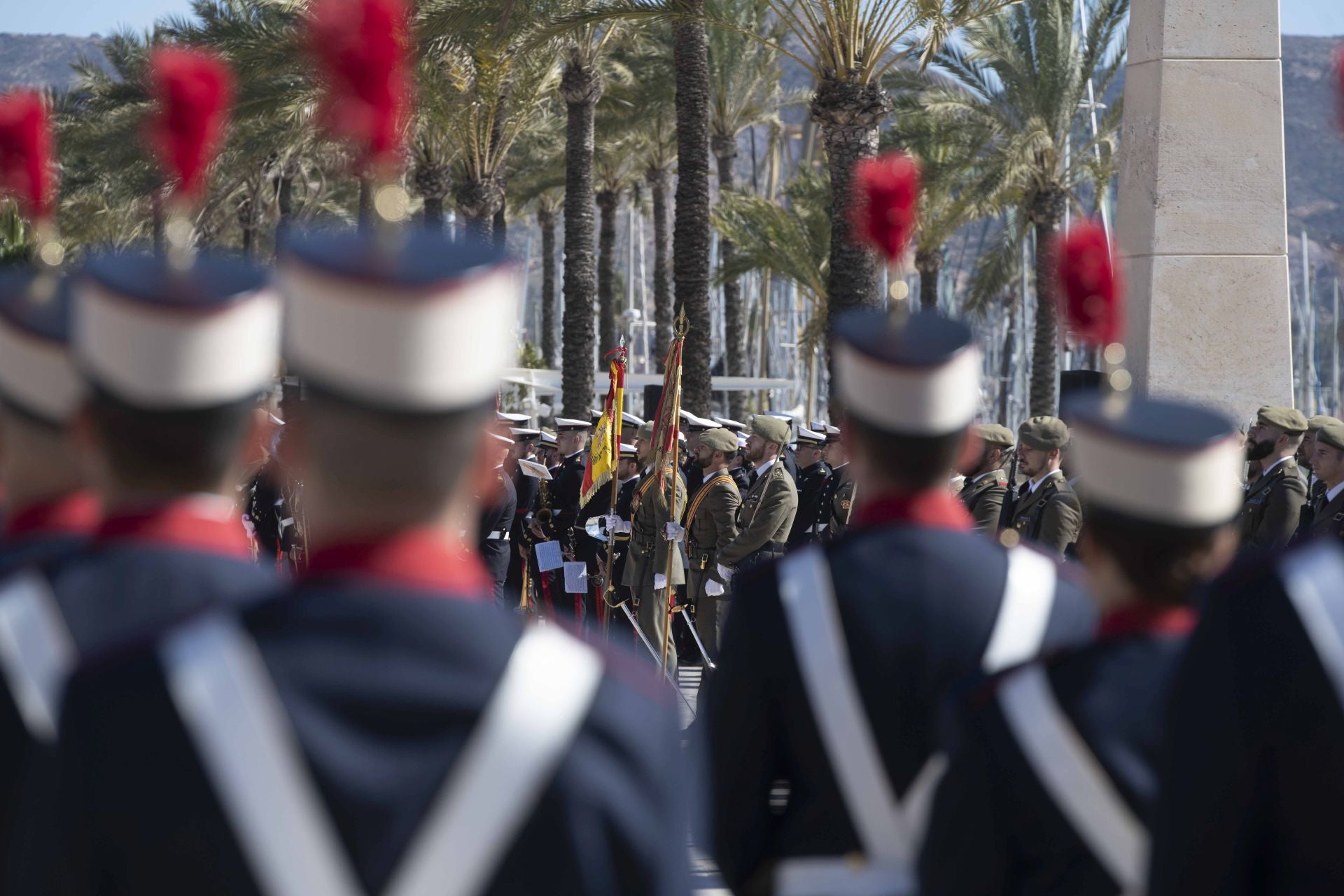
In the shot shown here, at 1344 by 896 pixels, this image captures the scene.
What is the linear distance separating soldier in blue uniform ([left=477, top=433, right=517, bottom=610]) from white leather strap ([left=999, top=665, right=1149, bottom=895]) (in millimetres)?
8622

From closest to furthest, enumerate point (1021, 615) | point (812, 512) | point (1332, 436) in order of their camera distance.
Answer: point (1021, 615) < point (1332, 436) < point (812, 512)

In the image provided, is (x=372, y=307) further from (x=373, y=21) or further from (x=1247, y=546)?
(x=1247, y=546)

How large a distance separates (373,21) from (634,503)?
9.84 m

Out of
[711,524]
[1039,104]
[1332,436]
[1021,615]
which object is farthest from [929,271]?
[1021,615]

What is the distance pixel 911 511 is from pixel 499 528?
9.24 metres

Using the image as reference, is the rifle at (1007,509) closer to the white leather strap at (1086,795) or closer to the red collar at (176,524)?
the white leather strap at (1086,795)

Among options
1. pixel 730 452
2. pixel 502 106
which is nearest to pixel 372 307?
pixel 730 452

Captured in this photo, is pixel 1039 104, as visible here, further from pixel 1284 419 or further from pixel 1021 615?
pixel 1021 615

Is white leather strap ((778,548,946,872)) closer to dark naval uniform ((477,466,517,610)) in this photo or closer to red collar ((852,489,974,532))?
red collar ((852,489,974,532))

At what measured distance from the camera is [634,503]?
11445mm

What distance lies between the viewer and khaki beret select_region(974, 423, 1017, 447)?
959cm

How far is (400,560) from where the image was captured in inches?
65.3

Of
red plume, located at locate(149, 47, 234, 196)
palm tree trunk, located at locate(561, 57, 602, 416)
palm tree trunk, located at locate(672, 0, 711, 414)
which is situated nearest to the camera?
red plume, located at locate(149, 47, 234, 196)

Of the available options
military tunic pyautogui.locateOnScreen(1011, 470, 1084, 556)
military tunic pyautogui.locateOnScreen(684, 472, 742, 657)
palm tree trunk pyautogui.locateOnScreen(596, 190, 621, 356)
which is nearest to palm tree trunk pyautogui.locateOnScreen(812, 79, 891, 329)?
military tunic pyautogui.locateOnScreen(684, 472, 742, 657)
